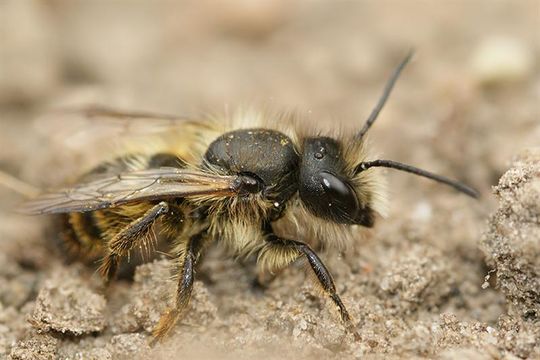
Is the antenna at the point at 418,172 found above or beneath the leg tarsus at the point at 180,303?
above

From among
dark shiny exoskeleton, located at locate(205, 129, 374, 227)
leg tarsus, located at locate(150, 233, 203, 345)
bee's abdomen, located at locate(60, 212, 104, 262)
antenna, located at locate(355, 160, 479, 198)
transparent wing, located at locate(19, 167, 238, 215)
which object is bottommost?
bee's abdomen, located at locate(60, 212, 104, 262)

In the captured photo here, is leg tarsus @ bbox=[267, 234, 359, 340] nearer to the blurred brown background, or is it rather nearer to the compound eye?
the compound eye

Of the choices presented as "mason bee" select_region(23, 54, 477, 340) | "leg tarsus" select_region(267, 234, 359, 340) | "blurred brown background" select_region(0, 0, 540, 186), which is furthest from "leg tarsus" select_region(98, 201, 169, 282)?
"blurred brown background" select_region(0, 0, 540, 186)

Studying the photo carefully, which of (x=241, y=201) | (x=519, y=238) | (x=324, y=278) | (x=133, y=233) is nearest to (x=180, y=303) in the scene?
(x=133, y=233)

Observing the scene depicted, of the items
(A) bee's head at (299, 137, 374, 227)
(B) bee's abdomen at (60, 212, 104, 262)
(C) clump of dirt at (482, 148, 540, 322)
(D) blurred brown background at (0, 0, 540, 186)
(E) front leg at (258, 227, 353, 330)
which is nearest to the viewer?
(C) clump of dirt at (482, 148, 540, 322)

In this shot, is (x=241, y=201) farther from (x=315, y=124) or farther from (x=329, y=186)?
(x=315, y=124)

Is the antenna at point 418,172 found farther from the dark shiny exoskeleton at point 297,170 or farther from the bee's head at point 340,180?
the dark shiny exoskeleton at point 297,170

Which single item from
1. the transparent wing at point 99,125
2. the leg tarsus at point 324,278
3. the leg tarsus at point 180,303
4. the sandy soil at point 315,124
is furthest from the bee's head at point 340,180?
the transparent wing at point 99,125

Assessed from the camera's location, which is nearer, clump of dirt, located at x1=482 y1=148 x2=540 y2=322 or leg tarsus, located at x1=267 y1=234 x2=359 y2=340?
clump of dirt, located at x1=482 y1=148 x2=540 y2=322

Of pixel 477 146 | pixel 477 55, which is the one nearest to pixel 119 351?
pixel 477 146

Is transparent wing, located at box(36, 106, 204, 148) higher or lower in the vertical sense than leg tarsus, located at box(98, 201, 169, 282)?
lower
